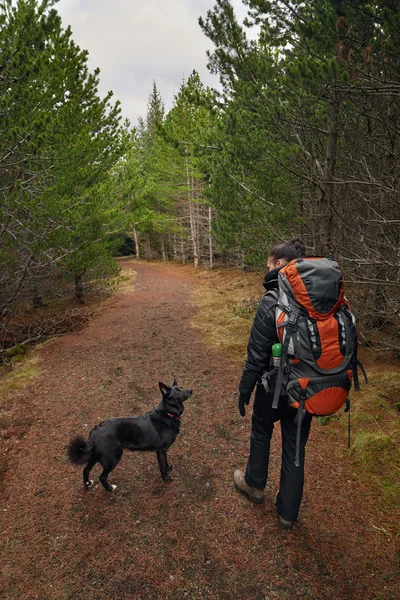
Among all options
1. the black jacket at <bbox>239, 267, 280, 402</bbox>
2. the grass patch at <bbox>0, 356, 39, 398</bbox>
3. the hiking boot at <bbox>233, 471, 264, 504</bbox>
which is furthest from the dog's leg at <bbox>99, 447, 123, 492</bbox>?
the grass patch at <bbox>0, 356, 39, 398</bbox>

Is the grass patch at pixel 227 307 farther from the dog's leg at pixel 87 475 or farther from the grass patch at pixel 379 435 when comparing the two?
the dog's leg at pixel 87 475

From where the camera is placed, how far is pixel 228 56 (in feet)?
18.9

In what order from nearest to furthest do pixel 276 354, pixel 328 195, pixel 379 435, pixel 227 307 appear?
1. pixel 276 354
2. pixel 379 435
3. pixel 328 195
4. pixel 227 307

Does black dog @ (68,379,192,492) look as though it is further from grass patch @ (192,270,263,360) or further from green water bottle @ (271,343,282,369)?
grass patch @ (192,270,263,360)

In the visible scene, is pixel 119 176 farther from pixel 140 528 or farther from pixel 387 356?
pixel 140 528

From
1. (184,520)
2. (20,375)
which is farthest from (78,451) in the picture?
(20,375)

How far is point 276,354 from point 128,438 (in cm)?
221

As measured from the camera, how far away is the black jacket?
2705 mm

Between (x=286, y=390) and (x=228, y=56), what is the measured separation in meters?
6.41

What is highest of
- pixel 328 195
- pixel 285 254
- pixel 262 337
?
Answer: pixel 328 195

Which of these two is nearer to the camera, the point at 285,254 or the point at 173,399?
the point at 285,254

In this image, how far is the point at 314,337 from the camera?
97.1 inches

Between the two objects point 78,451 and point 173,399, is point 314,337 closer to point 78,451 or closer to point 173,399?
point 173,399

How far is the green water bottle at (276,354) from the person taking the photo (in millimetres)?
2660
